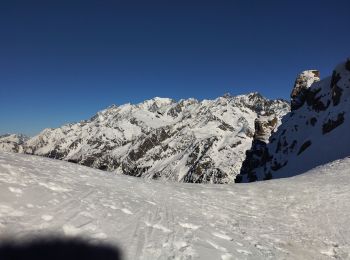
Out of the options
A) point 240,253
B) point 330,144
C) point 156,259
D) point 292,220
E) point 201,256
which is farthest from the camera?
point 330,144

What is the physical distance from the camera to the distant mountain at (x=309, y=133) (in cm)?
6206

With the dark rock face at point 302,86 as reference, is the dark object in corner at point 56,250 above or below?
below

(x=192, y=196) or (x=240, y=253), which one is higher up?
(x=192, y=196)

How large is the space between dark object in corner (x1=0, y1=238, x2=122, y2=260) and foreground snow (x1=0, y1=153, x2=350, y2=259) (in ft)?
1.35

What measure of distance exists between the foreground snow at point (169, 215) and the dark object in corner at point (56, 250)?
41cm


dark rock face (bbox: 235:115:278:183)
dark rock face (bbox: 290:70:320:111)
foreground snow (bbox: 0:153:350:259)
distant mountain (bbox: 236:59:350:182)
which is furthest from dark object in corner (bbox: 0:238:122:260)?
dark rock face (bbox: 235:115:278:183)

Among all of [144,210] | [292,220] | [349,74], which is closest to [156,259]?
[144,210]

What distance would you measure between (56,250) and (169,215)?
4.72 m

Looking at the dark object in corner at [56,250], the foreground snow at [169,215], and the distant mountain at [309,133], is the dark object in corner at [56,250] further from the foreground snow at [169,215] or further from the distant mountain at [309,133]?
the distant mountain at [309,133]

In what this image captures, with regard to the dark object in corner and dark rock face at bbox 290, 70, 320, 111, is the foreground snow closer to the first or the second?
the dark object in corner

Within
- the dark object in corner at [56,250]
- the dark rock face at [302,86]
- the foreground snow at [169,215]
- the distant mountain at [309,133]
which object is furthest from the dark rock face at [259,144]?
the dark object in corner at [56,250]

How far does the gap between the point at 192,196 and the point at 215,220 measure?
3.36 meters

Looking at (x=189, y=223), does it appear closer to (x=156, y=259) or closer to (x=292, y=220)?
(x=156, y=259)

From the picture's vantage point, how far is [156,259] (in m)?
9.30
